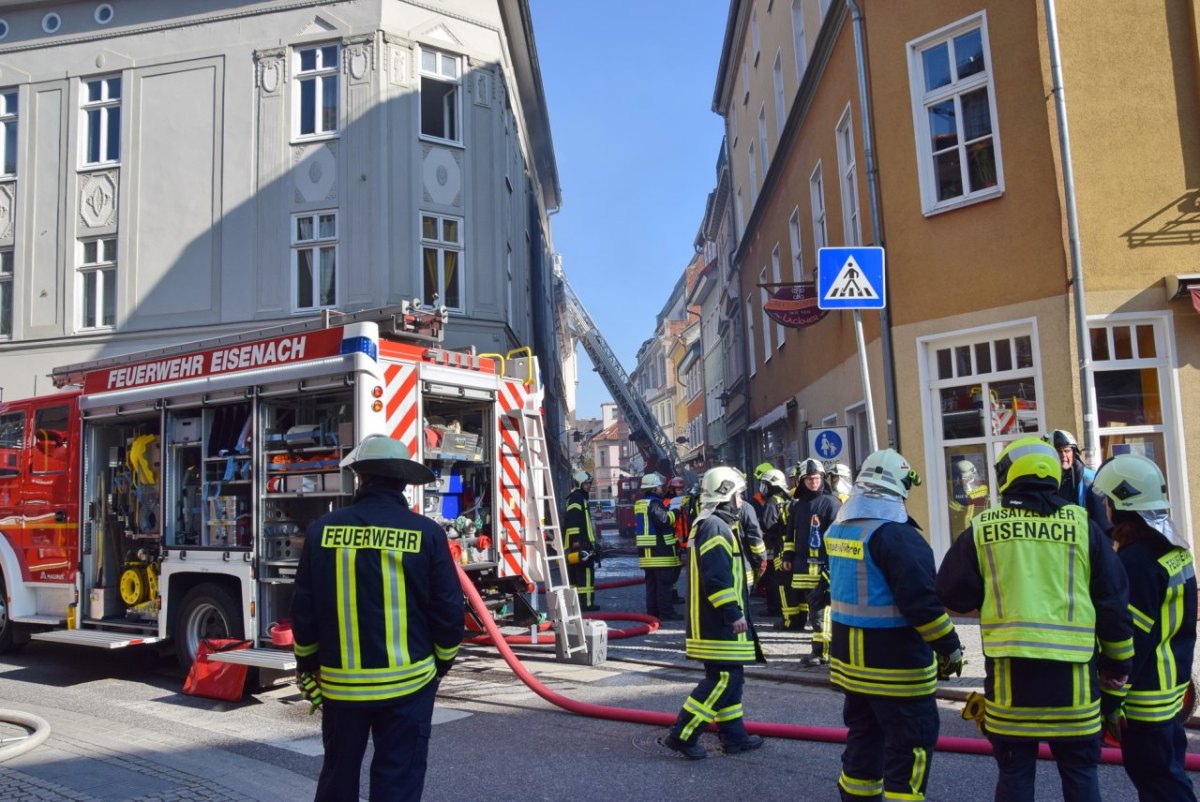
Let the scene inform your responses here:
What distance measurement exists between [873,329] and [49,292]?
1665cm

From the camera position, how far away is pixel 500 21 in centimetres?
2098

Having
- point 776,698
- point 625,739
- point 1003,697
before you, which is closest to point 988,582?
point 1003,697

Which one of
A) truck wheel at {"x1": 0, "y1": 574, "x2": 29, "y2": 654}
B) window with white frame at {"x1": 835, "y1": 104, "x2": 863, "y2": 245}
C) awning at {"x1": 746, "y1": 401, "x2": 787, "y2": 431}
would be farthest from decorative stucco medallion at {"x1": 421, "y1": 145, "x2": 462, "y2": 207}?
truck wheel at {"x1": 0, "y1": 574, "x2": 29, "y2": 654}

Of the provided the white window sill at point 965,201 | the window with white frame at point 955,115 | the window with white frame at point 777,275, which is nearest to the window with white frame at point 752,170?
the window with white frame at point 777,275

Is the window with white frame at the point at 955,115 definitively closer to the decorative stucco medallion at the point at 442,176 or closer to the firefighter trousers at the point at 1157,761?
the firefighter trousers at the point at 1157,761

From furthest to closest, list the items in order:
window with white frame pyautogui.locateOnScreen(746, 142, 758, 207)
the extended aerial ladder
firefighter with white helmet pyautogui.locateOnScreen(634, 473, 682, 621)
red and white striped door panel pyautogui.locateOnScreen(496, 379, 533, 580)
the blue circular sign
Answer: the extended aerial ladder, window with white frame pyautogui.locateOnScreen(746, 142, 758, 207), firefighter with white helmet pyautogui.locateOnScreen(634, 473, 682, 621), the blue circular sign, red and white striped door panel pyautogui.locateOnScreen(496, 379, 533, 580)

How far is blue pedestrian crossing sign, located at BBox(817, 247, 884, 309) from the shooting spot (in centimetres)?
722

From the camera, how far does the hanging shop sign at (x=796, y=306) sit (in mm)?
13234

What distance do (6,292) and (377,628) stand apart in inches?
801

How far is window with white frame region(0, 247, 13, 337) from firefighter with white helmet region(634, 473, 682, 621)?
15.7m

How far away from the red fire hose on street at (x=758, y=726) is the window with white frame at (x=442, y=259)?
1226 cm

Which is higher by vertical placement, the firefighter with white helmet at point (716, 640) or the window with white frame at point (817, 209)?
the window with white frame at point (817, 209)

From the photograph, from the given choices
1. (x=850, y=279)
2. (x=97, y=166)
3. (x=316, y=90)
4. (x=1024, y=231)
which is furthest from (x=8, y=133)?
(x=1024, y=231)

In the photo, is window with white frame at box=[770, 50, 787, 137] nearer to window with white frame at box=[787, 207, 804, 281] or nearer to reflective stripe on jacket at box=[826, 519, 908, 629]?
window with white frame at box=[787, 207, 804, 281]
